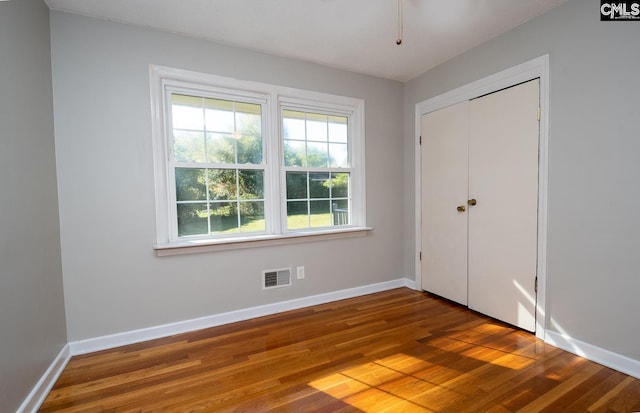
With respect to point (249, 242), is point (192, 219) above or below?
above

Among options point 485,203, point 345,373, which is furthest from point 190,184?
point 485,203

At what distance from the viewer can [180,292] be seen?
8.03 ft

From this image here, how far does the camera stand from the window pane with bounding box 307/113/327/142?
10.0 ft

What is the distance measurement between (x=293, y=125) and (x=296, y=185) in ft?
2.09

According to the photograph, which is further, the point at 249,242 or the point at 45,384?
the point at 249,242

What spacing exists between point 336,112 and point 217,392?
2.77 m

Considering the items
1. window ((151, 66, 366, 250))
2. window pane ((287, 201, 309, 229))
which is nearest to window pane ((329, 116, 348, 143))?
window ((151, 66, 366, 250))

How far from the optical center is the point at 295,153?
9.78ft

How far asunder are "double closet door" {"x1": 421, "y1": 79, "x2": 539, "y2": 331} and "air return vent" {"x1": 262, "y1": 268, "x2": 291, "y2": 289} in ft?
5.41

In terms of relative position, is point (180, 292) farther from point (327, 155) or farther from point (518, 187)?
point (518, 187)

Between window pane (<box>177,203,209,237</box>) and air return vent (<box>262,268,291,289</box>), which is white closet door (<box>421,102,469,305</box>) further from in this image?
window pane (<box>177,203,209,237</box>)

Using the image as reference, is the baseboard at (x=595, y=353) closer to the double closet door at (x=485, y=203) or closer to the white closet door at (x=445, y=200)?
the double closet door at (x=485, y=203)

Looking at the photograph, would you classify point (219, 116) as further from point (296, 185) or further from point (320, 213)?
point (320, 213)

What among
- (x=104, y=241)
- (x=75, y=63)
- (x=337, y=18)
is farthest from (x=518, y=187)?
(x=75, y=63)
